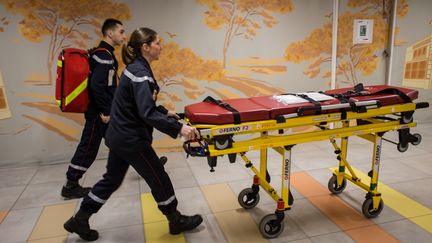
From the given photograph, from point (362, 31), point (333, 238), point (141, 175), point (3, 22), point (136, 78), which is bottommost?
point (333, 238)

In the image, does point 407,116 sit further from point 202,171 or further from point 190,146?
point 202,171

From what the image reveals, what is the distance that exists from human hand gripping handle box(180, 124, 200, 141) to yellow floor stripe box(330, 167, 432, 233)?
180 cm

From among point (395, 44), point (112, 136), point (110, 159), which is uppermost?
point (395, 44)

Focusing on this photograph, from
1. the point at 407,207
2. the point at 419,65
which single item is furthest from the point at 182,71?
the point at 419,65

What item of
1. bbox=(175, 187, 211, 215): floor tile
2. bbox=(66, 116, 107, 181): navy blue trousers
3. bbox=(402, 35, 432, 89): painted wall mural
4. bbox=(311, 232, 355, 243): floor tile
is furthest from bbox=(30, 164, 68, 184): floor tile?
bbox=(402, 35, 432, 89): painted wall mural

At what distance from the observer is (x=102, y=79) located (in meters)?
2.77

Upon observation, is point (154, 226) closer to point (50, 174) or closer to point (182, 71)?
point (50, 174)

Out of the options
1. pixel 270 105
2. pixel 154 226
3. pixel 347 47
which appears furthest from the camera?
pixel 347 47

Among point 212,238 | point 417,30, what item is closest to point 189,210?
point 212,238

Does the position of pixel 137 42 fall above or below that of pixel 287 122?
above

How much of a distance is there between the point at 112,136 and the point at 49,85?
205cm

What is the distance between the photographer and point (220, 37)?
4.09 meters

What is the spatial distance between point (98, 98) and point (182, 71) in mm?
1452

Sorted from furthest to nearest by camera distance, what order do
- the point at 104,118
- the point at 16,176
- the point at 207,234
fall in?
1. the point at 16,176
2. the point at 104,118
3. the point at 207,234
